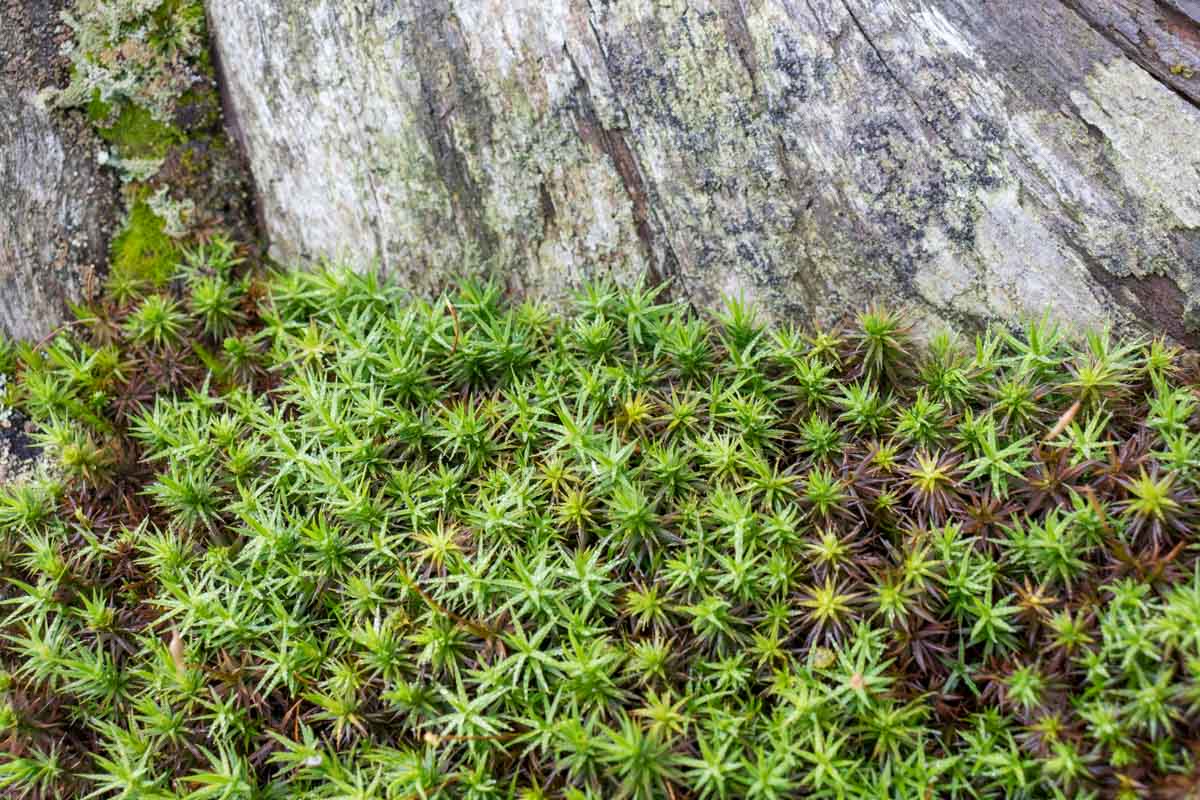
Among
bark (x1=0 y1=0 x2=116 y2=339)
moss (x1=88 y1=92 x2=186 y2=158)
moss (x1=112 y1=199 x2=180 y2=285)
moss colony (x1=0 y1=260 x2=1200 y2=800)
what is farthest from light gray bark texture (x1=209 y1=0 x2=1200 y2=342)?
bark (x1=0 y1=0 x2=116 y2=339)

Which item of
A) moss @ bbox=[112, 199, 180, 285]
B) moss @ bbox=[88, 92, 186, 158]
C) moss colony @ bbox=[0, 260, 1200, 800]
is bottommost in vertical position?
moss colony @ bbox=[0, 260, 1200, 800]

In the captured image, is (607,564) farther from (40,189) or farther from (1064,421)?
(40,189)

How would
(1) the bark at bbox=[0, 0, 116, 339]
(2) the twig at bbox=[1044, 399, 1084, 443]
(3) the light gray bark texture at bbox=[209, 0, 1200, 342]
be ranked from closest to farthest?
(2) the twig at bbox=[1044, 399, 1084, 443], (3) the light gray bark texture at bbox=[209, 0, 1200, 342], (1) the bark at bbox=[0, 0, 116, 339]

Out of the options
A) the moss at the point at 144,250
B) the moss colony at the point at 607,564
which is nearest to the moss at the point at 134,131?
the moss at the point at 144,250

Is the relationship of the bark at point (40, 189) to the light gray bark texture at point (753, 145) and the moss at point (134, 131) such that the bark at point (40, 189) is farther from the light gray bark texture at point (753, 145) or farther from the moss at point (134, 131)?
the light gray bark texture at point (753, 145)

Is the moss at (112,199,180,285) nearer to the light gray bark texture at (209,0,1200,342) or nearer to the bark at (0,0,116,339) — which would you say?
the bark at (0,0,116,339)

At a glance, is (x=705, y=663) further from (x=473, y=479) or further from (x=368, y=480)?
(x=368, y=480)

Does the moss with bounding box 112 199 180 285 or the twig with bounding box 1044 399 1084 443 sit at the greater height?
the moss with bounding box 112 199 180 285

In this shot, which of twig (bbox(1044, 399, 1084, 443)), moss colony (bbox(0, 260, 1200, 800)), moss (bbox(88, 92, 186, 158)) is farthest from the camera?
moss (bbox(88, 92, 186, 158))
